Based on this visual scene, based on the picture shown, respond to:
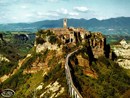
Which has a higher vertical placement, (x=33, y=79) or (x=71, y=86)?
(x=71, y=86)

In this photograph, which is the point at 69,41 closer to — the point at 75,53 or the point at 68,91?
the point at 75,53

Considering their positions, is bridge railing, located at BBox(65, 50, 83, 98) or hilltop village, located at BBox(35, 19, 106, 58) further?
hilltop village, located at BBox(35, 19, 106, 58)

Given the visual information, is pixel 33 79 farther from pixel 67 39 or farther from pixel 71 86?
pixel 71 86

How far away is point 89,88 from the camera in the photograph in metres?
136

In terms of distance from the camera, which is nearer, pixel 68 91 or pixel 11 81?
pixel 68 91

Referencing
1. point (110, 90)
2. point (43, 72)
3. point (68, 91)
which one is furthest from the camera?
point (43, 72)

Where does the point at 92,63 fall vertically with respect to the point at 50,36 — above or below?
below

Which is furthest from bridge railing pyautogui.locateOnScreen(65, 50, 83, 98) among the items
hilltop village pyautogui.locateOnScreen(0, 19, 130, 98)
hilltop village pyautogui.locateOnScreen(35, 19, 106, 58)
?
hilltop village pyautogui.locateOnScreen(35, 19, 106, 58)

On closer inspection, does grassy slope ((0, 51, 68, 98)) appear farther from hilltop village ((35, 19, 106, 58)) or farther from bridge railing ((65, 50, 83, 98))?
hilltop village ((35, 19, 106, 58))

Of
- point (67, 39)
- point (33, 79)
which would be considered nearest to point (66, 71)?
point (33, 79)

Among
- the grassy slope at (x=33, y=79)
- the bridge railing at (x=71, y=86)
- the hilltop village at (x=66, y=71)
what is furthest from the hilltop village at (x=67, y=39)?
the bridge railing at (x=71, y=86)

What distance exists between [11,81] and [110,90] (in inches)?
2040

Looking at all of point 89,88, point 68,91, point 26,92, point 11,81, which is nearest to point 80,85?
point 89,88

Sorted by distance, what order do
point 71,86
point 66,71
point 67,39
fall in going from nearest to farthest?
point 71,86, point 66,71, point 67,39
